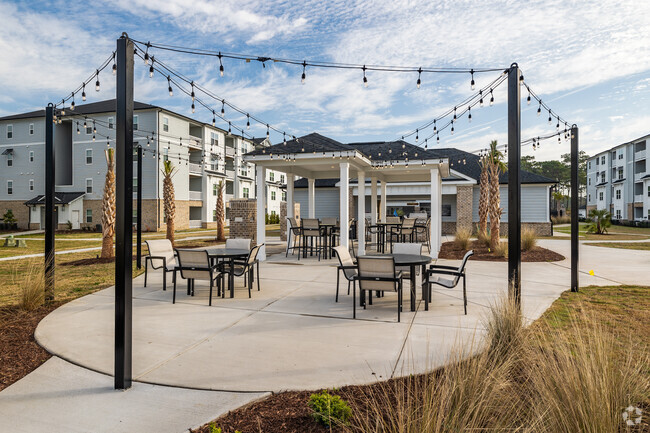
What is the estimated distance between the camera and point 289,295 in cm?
765

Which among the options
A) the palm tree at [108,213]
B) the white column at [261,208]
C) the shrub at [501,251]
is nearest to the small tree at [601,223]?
the shrub at [501,251]

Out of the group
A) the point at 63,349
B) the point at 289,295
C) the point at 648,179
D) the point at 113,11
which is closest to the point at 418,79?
the point at 289,295

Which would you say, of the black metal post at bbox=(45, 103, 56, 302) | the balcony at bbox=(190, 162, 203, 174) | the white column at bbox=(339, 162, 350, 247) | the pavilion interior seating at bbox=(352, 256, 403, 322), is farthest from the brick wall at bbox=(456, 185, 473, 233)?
the balcony at bbox=(190, 162, 203, 174)

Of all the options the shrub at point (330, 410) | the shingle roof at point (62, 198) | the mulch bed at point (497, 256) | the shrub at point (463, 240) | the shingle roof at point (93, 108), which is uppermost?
the shingle roof at point (93, 108)

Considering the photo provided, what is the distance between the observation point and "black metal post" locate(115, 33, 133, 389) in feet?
11.4

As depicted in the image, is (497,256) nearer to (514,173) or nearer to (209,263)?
(514,173)

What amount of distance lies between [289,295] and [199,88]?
4258 mm

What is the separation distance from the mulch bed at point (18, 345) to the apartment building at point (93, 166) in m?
28.5

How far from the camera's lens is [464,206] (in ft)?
86.3

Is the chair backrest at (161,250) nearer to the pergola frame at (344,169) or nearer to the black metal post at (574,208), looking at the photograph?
the pergola frame at (344,169)

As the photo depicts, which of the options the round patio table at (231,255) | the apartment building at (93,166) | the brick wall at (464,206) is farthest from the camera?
the apartment building at (93,166)

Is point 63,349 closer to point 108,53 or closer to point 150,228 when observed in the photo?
point 108,53

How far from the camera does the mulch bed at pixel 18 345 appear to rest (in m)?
3.93

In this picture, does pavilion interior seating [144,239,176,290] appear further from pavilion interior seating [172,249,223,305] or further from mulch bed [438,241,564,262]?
mulch bed [438,241,564,262]
